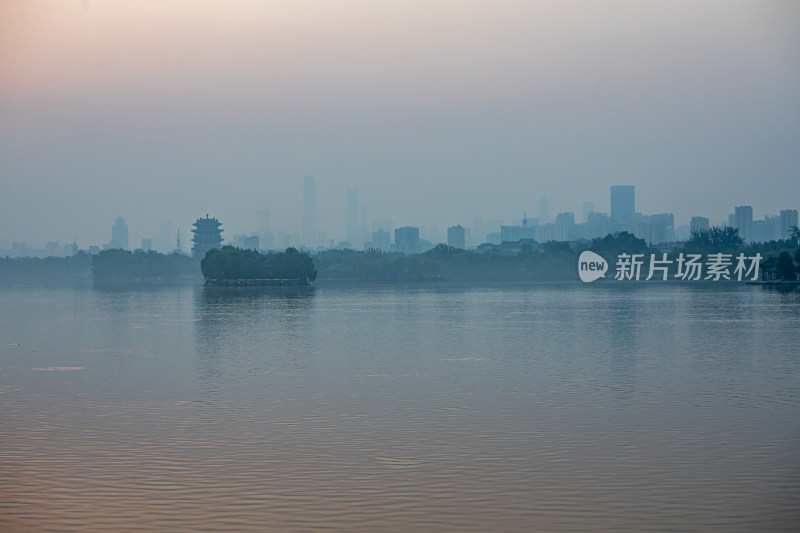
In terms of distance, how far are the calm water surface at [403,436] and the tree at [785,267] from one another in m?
69.4

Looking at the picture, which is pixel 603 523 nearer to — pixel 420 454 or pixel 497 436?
pixel 420 454

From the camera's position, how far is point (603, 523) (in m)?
10.5

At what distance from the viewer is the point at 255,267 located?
120438mm

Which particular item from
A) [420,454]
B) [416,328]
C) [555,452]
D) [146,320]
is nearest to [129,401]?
[420,454]

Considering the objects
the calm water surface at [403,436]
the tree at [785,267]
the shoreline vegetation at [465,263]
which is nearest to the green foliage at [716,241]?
the shoreline vegetation at [465,263]

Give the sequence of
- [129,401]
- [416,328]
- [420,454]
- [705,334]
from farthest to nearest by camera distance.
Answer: [416,328] < [705,334] < [129,401] < [420,454]

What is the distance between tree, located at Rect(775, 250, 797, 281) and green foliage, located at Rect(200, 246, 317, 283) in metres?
53.1

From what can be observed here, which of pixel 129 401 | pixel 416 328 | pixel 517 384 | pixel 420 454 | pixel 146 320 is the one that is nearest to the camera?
pixel 420 454

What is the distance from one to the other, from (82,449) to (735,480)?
9172 mm

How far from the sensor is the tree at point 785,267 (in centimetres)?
9769

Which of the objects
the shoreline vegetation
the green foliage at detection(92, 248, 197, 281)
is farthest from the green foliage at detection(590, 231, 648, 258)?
the green foliage at detection(92, 248, 197, 281)

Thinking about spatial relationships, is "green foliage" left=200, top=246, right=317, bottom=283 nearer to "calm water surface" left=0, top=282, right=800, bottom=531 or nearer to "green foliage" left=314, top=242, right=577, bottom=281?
"green foliage" left=314, top=242, right=577, bottom=281

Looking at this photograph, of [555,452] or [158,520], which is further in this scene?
[555,452]

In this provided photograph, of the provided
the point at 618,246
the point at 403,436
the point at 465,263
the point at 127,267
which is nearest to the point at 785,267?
the point at 618,246
